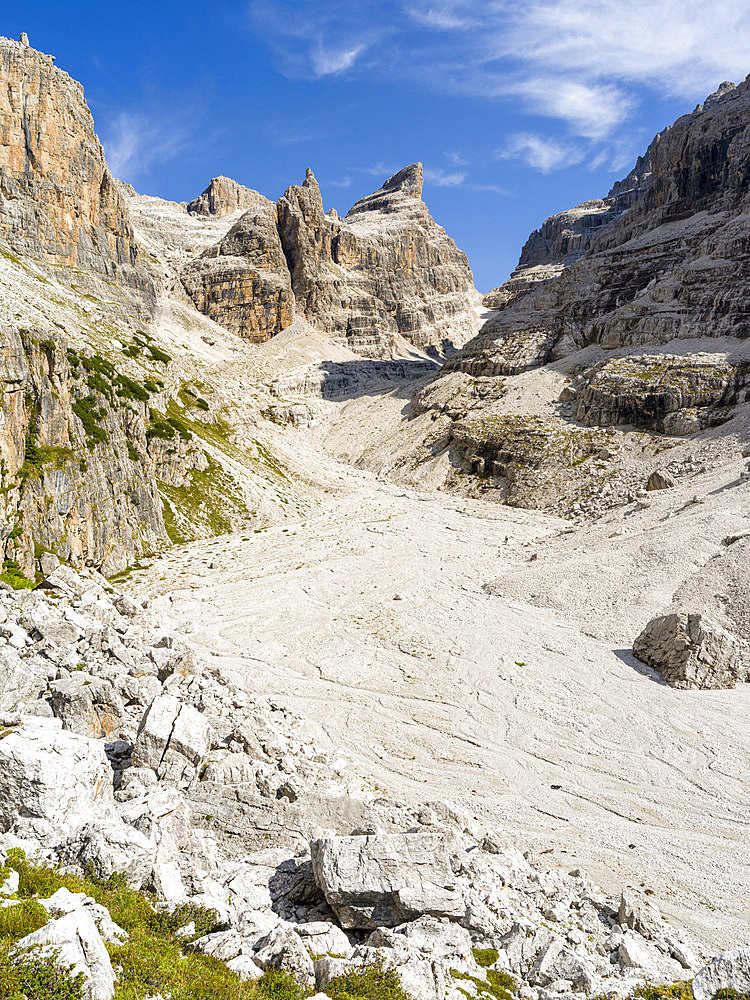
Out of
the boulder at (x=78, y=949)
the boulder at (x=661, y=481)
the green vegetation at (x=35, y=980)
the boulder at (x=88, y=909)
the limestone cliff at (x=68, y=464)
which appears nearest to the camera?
the green vegetation at (x=35, y=980)

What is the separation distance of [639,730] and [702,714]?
3.25 metres

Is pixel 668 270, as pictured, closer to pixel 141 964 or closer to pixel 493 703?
pixel 493 703

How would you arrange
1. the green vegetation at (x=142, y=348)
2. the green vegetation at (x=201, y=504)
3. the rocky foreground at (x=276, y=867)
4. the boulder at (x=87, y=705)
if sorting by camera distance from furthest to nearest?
the green vegetation at (x=142, y=348)
the green vegetation at (x=201, y=504)
the boulder at (x=87, y=705)
the rocky foreground at (x=276, y=867)

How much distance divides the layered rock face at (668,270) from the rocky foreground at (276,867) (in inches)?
3454

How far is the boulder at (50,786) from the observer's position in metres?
11.8

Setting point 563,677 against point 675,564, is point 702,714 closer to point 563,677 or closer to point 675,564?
point 563,677

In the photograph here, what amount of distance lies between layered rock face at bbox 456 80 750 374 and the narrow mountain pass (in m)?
56.4

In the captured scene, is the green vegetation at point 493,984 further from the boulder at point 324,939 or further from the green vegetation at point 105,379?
the green vegetation at point 105,379

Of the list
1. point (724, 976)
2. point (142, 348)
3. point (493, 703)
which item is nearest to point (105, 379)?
point (142, 348)

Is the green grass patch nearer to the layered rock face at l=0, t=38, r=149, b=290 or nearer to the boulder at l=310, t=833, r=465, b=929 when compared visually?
the boulder at l=310, t=833, r=465, b=929

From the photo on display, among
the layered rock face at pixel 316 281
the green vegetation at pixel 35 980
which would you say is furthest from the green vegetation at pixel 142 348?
the green vegetation at pixel 35 980

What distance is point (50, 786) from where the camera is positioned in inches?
485

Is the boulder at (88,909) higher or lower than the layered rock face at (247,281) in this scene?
lower

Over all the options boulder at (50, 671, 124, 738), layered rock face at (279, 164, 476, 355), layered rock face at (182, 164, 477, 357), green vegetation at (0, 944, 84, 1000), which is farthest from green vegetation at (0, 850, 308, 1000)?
layered rock face at (279, 164, 476, 355)
